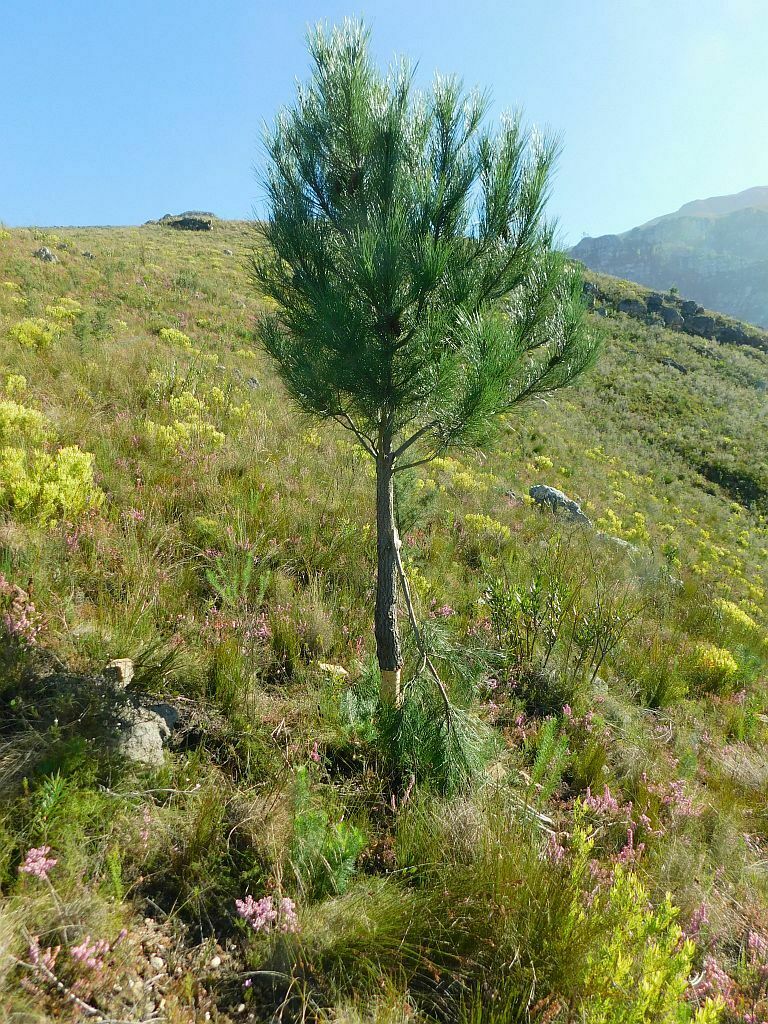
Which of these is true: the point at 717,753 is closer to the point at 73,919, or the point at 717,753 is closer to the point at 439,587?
the point at 439,587

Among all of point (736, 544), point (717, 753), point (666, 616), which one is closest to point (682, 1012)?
point (717, 753)

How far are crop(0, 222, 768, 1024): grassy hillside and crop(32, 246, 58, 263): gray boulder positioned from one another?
12458 mm

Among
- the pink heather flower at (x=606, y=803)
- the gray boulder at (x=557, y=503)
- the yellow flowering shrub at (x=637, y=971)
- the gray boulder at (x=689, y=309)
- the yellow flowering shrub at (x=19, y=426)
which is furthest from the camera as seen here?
the gray boulder at (x=689, y=309)

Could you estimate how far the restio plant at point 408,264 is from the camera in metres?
2.15

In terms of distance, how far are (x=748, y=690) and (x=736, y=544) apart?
9317mm

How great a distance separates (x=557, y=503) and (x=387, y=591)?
292 inches

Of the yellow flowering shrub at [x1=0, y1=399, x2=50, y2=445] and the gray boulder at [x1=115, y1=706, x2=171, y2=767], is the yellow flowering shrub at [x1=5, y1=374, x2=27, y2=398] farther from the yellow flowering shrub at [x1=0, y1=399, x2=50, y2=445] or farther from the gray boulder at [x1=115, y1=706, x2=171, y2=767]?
the gray boulder at [x1=115, y1=706, x2=171, y2=767]

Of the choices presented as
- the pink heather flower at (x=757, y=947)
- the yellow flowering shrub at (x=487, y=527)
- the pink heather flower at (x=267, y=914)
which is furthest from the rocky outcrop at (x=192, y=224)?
the pink heather flower at (x=757, y=947)

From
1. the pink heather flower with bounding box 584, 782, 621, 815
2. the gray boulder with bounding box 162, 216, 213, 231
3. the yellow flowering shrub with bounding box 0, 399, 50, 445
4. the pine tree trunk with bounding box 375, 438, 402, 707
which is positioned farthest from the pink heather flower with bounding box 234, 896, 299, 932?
the gray boulder with bounding box 162, 216, 213, 231

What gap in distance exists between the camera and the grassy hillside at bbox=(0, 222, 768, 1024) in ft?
5.19

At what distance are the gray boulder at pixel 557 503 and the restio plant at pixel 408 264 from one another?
23.1 ft

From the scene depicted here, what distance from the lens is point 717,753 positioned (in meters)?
3.94

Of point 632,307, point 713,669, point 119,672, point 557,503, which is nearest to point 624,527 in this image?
point 557,503

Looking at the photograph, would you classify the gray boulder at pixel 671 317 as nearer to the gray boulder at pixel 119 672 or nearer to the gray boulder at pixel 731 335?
the gray boulder at pixel 731 335
